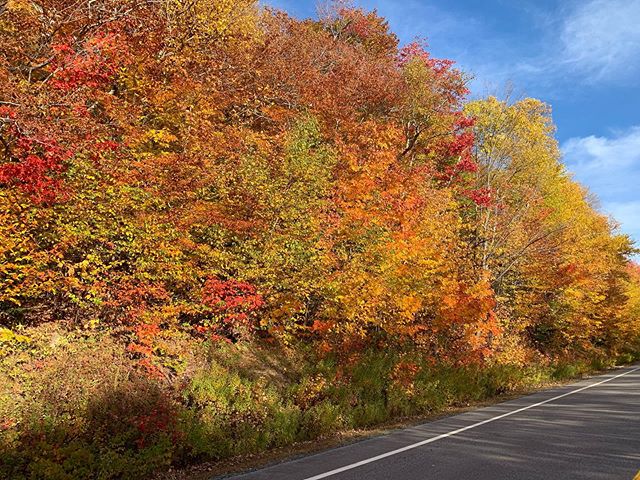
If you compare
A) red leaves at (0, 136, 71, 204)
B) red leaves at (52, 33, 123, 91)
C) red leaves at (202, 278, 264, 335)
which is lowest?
red leaves at (202, 278, 264, 335)

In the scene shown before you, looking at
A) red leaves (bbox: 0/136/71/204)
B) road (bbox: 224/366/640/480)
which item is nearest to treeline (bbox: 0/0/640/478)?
red leaves (bbox: 0/136/71/204)

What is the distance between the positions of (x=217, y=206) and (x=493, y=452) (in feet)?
27.2

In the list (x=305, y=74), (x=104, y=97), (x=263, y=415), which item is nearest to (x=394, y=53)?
(x=305, y=74)

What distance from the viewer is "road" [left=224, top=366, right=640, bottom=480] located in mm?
6855

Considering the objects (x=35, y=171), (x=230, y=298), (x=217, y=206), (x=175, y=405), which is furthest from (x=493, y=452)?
(x=35, y=171)

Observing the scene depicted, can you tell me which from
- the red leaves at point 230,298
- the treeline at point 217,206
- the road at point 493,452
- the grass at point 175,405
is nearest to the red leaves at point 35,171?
the treeline at point 217,206

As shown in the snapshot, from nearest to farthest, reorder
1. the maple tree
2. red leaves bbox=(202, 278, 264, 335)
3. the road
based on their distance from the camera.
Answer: the road → the maple tree → red leaves bbox=(202, 278, 264, 335)

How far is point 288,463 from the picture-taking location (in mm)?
7980

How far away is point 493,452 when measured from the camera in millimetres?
8117

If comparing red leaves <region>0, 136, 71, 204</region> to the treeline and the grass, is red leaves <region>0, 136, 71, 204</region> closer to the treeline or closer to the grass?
the treeline

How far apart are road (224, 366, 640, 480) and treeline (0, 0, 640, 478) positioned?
2190 mm

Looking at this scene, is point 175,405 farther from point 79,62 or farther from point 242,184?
point 79,62

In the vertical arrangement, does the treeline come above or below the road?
above

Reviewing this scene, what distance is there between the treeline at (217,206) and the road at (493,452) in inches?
86.2
